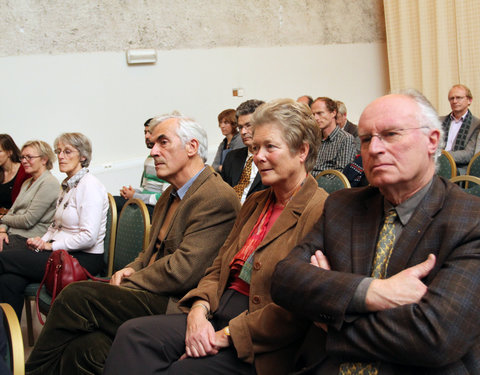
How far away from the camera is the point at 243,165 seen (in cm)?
412

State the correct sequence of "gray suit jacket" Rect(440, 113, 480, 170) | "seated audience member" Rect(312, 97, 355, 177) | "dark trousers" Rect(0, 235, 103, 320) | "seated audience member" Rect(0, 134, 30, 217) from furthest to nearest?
"gray suit jacket" Rect(440, 113, 480, 170), "seated audience member" Rect(0, 134, 30, 217), "seated audience member" Rect(312, 97, 355, 177), "dark trousers" Rect(0, 235, 103, 320)

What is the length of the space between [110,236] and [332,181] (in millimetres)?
1358

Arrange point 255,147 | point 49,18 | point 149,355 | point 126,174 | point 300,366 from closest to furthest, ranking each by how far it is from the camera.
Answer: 1. point 300,366
2. point 149,355
3. point 255,147
4. point 49,18
5. point 126,174

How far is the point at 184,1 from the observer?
23.7 feet

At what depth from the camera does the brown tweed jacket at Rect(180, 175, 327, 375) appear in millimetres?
1741

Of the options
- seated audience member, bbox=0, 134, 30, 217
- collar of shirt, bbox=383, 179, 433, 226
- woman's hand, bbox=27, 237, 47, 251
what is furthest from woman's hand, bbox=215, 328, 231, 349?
seated audience member, bbox=0, 134, 30, 217

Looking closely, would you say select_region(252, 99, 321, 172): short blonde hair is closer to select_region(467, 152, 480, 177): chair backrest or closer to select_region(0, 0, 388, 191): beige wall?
select_region(467, 152, 480, 177): chair backrest

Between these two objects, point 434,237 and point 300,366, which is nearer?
point 434,237

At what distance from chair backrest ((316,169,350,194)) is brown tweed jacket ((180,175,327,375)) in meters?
1.16

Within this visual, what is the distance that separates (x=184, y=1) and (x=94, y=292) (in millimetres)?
5787

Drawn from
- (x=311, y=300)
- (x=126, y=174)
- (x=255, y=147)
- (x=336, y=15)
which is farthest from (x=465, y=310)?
(x=336, y=15)

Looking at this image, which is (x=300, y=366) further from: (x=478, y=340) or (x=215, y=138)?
(x=215, y=138)

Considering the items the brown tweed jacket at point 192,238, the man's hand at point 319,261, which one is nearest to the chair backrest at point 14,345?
the brown tweed jacket at point 192,238

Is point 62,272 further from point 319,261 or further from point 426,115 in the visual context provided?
point 426,115
